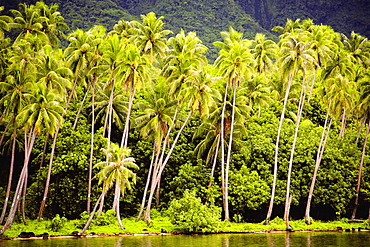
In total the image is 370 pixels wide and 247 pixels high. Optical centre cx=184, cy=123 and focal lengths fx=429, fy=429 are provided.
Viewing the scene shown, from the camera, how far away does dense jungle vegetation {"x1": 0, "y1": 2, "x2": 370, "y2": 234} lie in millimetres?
41812

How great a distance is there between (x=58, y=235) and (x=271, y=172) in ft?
76.9

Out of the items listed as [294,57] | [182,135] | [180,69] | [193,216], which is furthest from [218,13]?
[193,216]

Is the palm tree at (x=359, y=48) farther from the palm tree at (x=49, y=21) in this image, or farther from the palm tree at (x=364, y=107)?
the palm tree at (x=49, y=21)

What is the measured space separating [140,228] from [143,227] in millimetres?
526

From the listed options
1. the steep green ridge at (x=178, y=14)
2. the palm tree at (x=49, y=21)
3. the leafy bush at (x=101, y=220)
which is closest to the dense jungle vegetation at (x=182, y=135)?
the leafy bush at (x=101, y=220)

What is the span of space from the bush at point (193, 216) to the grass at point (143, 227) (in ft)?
3.63

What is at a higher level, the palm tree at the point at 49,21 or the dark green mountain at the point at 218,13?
the dark green mountain at the point at 218,13

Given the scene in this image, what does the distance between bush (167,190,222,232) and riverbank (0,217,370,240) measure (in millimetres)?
916

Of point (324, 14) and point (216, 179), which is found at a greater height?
point (324, 14)

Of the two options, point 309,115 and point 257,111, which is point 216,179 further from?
point 309,115

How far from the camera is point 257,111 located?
56.2 m

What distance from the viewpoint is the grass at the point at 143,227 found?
3859 centimetres

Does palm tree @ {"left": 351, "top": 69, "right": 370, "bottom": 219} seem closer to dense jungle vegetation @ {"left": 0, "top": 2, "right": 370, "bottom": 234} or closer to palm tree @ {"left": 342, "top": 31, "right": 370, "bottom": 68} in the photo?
dense jungle vegetation @ {"left": 0, "top": 2, "right": 370, "bottom": 234}

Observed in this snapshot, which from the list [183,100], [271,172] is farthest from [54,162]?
[271,172]
